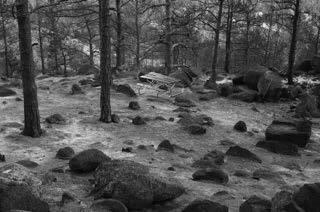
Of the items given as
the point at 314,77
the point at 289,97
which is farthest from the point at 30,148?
the point at 314,77

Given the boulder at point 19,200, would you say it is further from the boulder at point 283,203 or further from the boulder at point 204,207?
the boulder at point 283,203

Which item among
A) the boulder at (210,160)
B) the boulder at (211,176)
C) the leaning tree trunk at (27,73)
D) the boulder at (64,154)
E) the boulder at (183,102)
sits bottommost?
the boulder at (210,160)

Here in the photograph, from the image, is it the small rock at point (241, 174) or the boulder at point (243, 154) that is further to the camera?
the boulder at point (243, 154)

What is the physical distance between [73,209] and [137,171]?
1381 mm

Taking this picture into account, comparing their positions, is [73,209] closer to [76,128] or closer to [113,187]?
[113,187]

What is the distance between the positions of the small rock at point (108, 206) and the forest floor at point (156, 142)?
0.57 meters

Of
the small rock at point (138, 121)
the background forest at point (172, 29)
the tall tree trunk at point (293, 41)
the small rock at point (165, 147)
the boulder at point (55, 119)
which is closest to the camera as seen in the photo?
the small rock at point (165, 147)

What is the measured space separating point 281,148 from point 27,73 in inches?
335

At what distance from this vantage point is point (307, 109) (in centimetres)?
1969

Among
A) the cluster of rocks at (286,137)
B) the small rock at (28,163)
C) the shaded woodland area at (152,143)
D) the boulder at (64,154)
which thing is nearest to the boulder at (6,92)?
the shaded woodland area at (152,143)

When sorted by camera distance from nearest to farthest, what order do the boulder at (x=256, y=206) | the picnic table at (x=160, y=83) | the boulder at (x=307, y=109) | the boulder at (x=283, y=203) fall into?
the boulder at (x=283, y=203) → the boulder at (x=256, y=206) → the boulder at (x=307, y=109) → the picnic table at (x=160, y=83)

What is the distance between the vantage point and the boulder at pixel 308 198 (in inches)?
260

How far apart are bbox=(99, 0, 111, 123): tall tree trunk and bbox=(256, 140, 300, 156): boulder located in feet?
18.7

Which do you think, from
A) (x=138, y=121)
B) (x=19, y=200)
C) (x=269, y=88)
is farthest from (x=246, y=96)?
(x=19, y=200)
